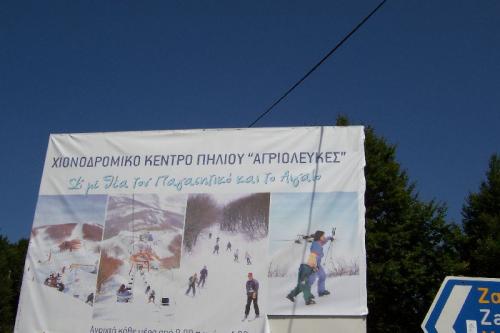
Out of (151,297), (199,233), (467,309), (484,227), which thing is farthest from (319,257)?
(484,227)

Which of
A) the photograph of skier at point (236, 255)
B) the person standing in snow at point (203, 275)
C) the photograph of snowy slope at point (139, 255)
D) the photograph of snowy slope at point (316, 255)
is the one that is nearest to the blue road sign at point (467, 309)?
the photograph of snowy slope at point (316, 255)

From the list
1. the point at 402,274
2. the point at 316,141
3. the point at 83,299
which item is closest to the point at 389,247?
the point at 402,274

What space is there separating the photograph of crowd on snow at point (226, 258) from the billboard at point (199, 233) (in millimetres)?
12

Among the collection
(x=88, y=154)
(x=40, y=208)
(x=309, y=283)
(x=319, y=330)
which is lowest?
(x=319, y=330)

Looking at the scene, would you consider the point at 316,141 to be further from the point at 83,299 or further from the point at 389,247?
the point at 389,247

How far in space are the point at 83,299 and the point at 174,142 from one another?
2.14 m

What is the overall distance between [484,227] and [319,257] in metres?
13.5

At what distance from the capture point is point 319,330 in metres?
5.95

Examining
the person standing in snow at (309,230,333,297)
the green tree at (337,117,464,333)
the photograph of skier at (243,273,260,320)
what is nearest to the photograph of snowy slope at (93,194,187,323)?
the photograph of skier at (243,273,260,320)

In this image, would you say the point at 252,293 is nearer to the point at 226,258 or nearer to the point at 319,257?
the point at 226,258

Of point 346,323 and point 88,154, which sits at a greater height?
point 88,154

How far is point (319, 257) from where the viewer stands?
6.18 meters

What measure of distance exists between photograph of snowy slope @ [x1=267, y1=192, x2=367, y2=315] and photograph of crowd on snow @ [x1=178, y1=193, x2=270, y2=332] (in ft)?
0.49

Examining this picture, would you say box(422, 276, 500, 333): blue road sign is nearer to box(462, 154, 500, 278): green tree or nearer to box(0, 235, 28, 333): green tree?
box(462, 154, 500, 278): green tree
